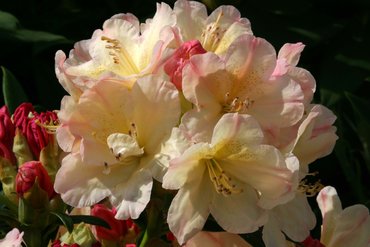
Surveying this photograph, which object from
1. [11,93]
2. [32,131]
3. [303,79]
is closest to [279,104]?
[303,79]

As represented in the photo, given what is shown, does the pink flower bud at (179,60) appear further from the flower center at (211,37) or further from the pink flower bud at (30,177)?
the pink flower bud at (30,177)

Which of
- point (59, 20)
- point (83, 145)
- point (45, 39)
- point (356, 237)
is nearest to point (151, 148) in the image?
point (83, 145)

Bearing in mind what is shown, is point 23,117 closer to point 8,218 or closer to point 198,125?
point 8,218

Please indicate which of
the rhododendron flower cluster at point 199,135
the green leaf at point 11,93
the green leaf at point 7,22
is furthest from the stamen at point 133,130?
the green leaf at point 7,22

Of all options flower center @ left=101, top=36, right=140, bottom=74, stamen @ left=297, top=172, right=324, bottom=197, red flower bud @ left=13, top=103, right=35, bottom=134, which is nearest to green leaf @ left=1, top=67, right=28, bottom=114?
red flower bud @ left=13, top=103, right=35, bottom=134

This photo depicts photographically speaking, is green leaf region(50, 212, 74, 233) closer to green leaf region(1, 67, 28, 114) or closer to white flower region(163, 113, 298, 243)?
white flower region(163, 113, 298, 243)

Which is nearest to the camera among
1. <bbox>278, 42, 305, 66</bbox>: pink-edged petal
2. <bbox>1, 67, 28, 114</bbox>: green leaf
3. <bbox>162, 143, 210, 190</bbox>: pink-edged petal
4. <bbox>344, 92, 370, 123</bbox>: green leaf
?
<bbox>162, 143, 210, 190</bbox>: pink-edged petal

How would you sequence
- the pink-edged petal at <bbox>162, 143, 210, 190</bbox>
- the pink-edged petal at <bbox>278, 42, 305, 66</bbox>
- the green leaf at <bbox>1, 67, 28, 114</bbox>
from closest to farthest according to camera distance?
the pink-edged petal at <bbox>162, 143, 210, 190</bbox> < the pink-edged petal at <bbox>278, 42, 305, 66</bbox> < the green leaf at <bbox>1, 67, 28, 114</bbox>

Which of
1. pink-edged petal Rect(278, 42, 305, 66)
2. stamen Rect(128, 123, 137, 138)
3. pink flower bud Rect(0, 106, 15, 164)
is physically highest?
pink-edged petal Rect(278, 42, 305, 66)
